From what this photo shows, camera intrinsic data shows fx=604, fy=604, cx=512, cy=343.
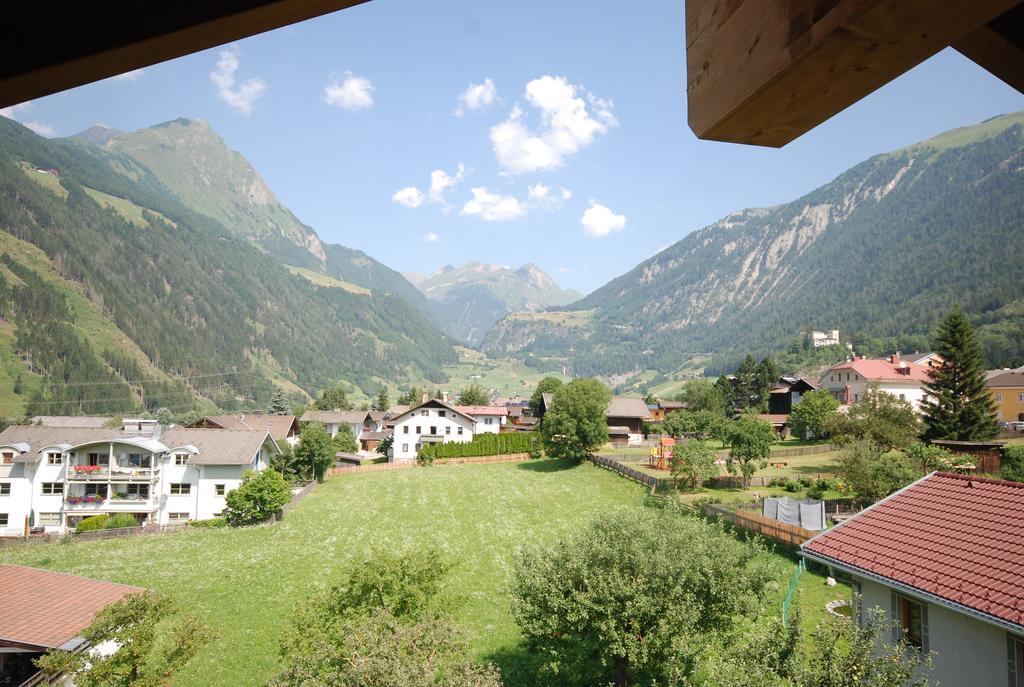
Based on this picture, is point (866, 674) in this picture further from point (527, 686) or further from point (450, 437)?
point (450, 437)

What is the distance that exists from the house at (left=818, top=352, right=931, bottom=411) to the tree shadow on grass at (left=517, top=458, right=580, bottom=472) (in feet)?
130

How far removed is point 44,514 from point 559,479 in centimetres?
3994

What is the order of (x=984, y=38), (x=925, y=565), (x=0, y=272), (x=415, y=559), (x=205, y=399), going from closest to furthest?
(x=984, y=38), (x=925, y=565), (x=415, y=559), (x=0, y=272), (x=205, y=399)

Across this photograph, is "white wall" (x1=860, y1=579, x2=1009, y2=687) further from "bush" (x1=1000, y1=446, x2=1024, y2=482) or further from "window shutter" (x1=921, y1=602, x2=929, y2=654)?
"bush" (x1=1000, y1=446, x2=1024, y2=482)

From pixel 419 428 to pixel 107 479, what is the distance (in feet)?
115

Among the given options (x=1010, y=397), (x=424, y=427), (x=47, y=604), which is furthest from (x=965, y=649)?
(x=1010, y=397)

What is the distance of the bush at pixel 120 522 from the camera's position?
142ft

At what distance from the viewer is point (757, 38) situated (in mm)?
1454

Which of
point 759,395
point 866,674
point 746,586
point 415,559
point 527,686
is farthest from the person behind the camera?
point 759,395

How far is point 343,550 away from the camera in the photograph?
35.3 meters

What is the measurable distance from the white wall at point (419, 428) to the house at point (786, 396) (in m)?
46.2

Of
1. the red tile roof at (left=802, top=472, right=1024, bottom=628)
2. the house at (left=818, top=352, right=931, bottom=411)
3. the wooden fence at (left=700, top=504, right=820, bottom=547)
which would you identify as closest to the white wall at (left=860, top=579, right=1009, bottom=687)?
the red tile roof at (left=802, top=472, right=1024, bottom=628)

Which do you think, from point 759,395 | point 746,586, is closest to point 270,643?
point 746,586

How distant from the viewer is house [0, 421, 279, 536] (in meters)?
45.5
